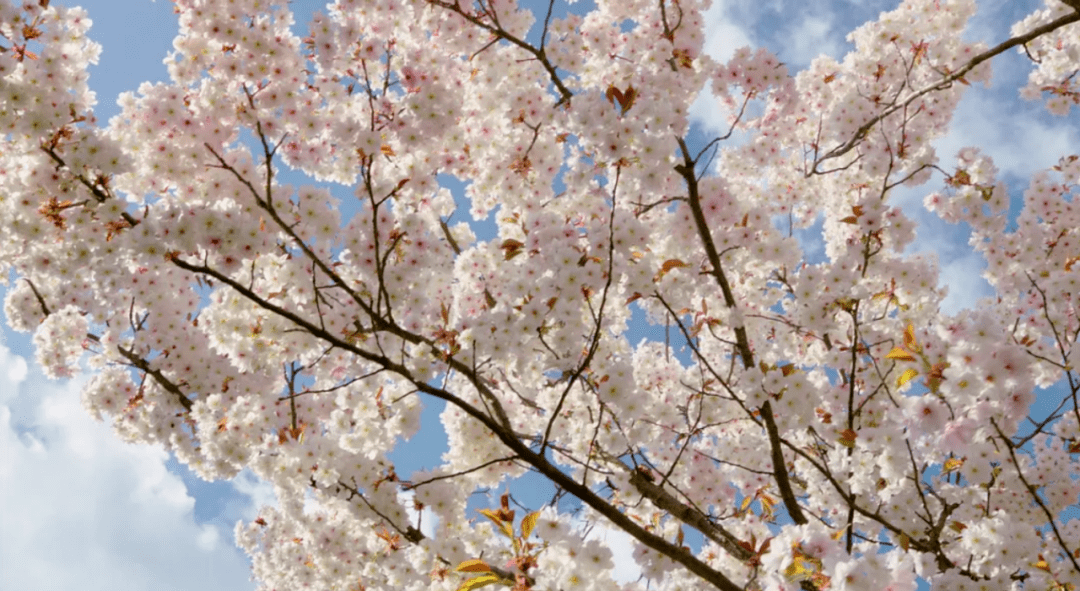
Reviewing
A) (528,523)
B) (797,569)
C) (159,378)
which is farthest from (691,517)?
(159,378)

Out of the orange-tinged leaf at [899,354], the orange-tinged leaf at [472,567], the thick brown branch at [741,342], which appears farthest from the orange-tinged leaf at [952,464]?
the orange-tinged leaf at [472,567]

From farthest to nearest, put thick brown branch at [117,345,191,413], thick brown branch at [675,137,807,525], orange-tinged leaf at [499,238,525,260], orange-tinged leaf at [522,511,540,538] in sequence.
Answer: thick brown branch at [117,345,191,413] → thick brown branch at [675,137,807,525] → orange-tinged leaf at [499,238,525,260] → orange-tinged leaf at [522,511,540,538]

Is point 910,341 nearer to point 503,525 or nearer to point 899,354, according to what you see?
point 899,354

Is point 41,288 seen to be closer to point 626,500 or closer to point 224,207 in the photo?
point 224,207

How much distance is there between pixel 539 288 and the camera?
4055 millimetres

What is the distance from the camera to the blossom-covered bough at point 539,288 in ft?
12.8

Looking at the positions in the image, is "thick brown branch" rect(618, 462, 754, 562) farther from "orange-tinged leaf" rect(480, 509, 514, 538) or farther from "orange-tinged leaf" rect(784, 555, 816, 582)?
"orange-tinged leaf" rect(480, 509, 514, 538)

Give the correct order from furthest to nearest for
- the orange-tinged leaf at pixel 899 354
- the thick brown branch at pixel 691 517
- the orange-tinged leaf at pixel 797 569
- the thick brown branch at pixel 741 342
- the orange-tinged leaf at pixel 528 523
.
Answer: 1. the thick brown branch at pixel 741 342
2. the thick brown branch at pixel 691 517
3. the orange-tinged leaf at pixel 528 523
4. the orange-tinged leaf at pixel 797 569
5. the orange-tinged leaf at pixel 899 354

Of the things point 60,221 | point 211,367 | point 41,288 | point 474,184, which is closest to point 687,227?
point 474,184

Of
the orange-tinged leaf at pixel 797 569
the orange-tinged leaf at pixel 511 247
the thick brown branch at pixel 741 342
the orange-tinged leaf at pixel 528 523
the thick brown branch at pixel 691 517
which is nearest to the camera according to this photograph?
the orange-tinged leaf at pixel 797 569

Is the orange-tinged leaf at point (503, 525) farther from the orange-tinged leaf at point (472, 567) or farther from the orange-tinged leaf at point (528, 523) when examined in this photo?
the orange-tinged leaf at point (472, 567)

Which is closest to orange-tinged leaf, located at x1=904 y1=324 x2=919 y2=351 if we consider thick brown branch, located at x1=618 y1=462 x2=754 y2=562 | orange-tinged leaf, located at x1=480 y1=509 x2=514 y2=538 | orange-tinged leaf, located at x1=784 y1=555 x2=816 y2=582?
orange-tinged leaf, located at x1=784 y1=555 x2=816 y2=582

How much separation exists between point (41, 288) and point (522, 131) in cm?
401

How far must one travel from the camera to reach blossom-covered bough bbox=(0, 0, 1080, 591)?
389cm
